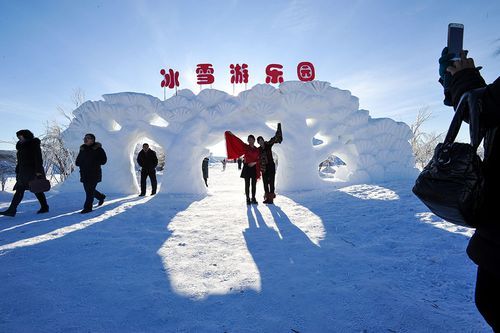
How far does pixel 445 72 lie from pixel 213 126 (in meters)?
8.63

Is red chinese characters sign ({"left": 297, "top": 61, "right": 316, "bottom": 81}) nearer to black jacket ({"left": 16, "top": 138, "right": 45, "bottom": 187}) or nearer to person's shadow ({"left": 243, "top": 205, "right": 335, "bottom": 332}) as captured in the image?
person's shadow ({"left": 243, "top": 205, "right": 335, "bottom": 332})

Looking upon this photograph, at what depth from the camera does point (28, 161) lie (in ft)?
16.6

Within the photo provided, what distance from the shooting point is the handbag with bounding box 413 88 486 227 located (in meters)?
1.00

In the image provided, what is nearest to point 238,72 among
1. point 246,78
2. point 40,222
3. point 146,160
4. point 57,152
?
point 246,78

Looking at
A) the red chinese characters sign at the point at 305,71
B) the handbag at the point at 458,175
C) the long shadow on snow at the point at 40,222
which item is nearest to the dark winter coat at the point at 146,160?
the long shadow on snow at the point at 40,222

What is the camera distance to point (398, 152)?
10586 mm

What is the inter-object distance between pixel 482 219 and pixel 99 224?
518 centimetres

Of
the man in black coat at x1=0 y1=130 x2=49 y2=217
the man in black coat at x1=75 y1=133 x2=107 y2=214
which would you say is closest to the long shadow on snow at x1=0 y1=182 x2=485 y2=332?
the man in black coat at x1=75 y1=133 x2=107 y2=214

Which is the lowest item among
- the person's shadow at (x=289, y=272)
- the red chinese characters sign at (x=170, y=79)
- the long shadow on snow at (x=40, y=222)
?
the person's shadow at (x=289, y=272)

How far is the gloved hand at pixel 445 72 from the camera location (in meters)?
1.40

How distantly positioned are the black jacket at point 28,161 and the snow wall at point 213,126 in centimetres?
445

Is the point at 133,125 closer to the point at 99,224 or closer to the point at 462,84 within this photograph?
the point at 99,224

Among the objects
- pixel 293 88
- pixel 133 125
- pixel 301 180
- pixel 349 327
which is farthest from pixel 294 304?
pixel 133 125

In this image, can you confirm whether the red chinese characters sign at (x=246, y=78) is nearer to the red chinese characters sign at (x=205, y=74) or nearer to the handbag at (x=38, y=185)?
the red chinese characters sign at (x=205, y=74)
